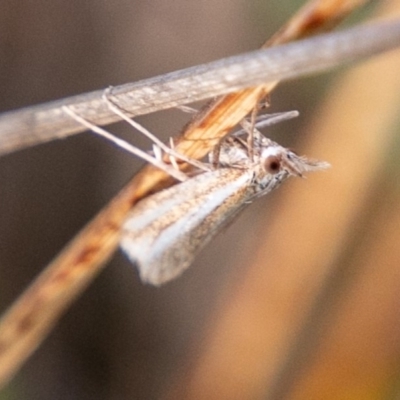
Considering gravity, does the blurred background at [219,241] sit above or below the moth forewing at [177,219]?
Result: above

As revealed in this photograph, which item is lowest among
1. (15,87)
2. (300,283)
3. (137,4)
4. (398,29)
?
(398,29)

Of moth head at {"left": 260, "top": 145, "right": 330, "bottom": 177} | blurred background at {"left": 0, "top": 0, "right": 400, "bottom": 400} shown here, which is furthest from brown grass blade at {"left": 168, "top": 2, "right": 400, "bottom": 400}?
moth head at {"left": 260, "top": 145, "right": 330, "bottom": 177}

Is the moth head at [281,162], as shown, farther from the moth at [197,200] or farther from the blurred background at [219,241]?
the blurred background at [219,241]

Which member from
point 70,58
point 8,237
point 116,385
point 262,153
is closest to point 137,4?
point 70,58

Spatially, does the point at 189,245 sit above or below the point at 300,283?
below

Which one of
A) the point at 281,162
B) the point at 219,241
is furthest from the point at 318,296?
the point at 281,162

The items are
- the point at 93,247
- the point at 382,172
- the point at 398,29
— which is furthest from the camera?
the point at 382,172

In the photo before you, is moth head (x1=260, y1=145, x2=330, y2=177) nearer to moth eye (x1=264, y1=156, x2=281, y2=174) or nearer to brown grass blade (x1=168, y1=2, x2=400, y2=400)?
moth eye (x1=264, y1=156, x2=281, y2=174)

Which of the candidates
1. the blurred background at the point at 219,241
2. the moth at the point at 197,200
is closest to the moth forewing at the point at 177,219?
the moth at the point at 197,200

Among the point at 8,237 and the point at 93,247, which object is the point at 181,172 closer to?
the point at 93,247
